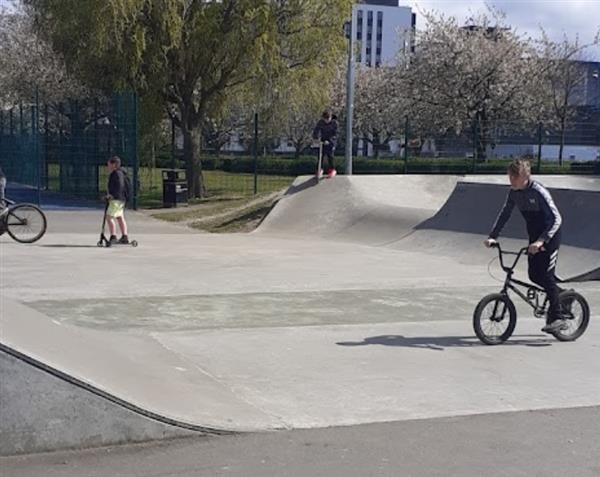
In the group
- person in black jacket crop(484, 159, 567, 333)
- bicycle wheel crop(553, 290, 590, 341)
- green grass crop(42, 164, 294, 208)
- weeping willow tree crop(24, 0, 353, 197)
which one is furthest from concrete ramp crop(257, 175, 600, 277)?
green grass crop(42, 164, 294, 208)

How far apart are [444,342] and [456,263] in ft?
22.5

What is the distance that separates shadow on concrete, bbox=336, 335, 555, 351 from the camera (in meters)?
9.26

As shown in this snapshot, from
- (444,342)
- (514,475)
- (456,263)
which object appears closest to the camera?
(514,475)

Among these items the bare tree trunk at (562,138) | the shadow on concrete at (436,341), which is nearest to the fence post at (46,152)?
the bare tree trunk at (562,138)

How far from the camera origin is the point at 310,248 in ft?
60.1

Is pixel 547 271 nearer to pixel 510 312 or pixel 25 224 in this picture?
pixel 510 312

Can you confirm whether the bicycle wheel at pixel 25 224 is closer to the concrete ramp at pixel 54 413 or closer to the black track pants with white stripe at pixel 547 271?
the black track pants with white stripe at pixel 547 271

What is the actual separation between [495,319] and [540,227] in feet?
3.46

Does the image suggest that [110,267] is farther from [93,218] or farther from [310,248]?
[93,218]

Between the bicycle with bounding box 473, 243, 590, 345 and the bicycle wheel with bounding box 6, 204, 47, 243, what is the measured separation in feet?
35.3

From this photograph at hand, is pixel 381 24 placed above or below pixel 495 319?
above

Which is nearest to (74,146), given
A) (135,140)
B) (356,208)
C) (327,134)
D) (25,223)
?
(135,140)

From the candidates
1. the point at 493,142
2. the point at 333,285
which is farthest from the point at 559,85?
the point at 333,285

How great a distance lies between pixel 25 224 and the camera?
1756 centimetres
